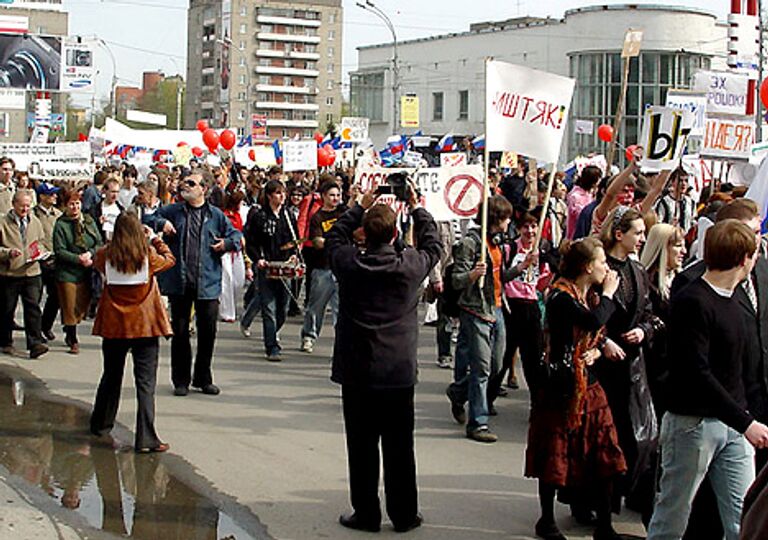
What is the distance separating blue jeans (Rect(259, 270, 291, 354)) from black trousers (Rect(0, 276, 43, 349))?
2.30 metres

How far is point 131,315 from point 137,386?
0.51 m

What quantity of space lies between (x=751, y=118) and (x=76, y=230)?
266 inches

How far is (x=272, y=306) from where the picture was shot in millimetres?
13211

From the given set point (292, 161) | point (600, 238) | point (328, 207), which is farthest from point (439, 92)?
point (600, 238)

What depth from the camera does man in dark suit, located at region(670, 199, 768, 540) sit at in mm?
5566

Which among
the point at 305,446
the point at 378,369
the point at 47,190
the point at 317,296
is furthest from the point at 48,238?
the point at 378,369

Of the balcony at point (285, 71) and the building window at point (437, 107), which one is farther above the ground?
the balcony at point (285, 71)

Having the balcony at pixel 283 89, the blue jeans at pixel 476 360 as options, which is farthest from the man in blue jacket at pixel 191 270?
the balcony at pixel 283 89

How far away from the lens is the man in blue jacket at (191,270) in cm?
1070

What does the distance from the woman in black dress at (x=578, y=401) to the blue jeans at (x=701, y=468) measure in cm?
91

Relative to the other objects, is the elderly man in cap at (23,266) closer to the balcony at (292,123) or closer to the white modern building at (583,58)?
the white modern building at (583,58)

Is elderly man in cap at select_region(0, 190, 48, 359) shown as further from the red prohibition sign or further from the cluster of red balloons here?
the cluster of red balloons

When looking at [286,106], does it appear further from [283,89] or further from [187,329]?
[187,329]

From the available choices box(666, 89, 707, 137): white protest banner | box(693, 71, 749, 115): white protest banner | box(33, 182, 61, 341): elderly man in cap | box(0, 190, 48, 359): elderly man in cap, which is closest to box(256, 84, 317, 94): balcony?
box(666, 89, 707, 137): white protest banner
